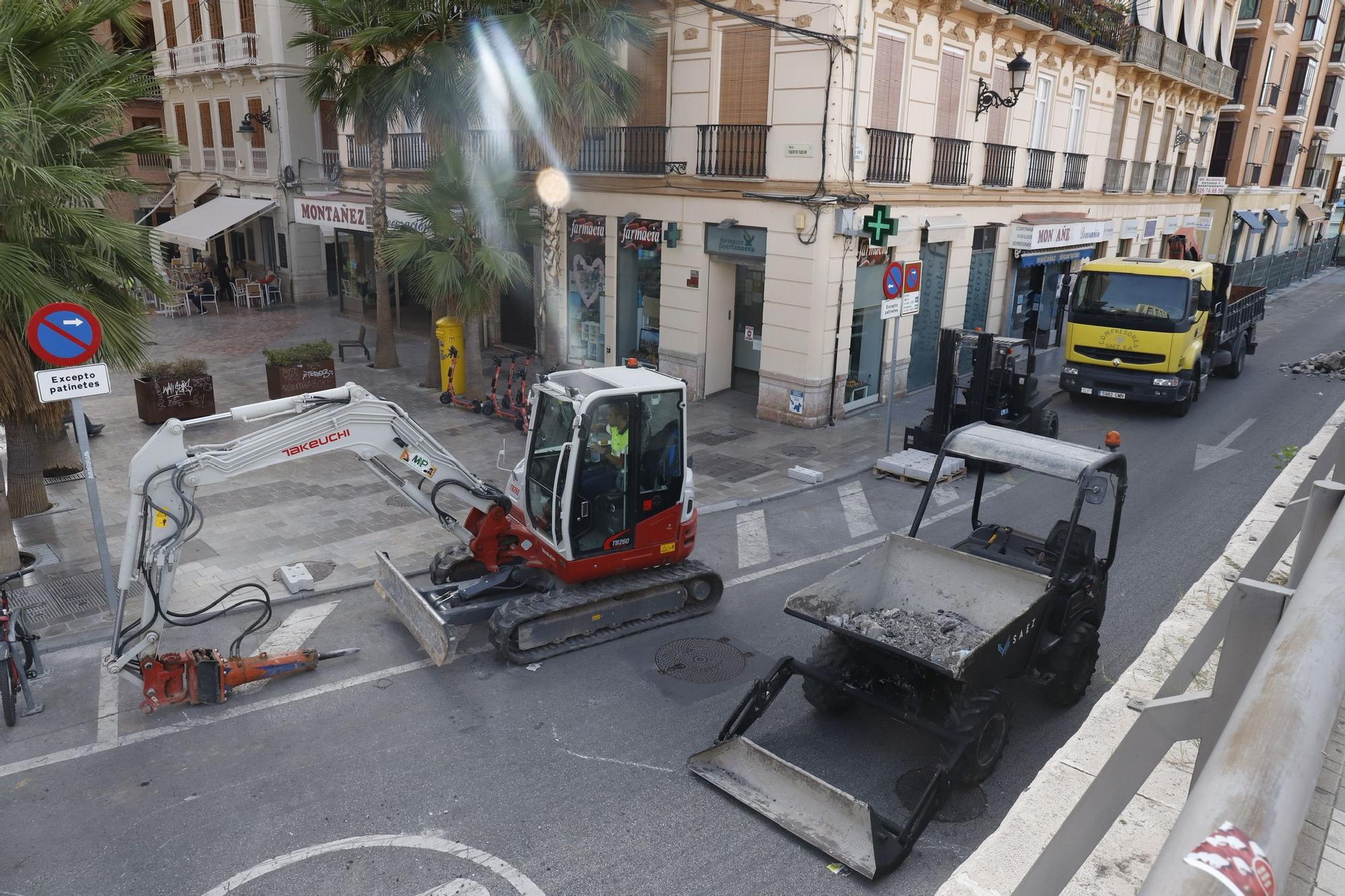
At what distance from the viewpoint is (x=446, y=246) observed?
51.9 ft

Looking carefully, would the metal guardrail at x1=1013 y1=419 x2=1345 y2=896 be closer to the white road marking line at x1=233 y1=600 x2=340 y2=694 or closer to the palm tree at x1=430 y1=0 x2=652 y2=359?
the white road marking line at x1=233 y1=600 x2=340 y2=694

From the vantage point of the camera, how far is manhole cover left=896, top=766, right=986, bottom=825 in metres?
5.98

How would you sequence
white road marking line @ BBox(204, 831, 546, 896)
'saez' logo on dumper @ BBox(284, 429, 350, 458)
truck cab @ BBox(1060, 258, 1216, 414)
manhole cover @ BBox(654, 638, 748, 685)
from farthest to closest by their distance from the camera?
truck cab @ BBox(1060, 258, 1216, 414) < manhole cover @ BBox(654, 638, 748, 685) < 'saez' logo on dumper @ BBox(284, 429, 350, 458) < white road marking line @ BBox(204, 831, 546, 896)

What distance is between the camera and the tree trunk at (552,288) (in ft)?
53.5

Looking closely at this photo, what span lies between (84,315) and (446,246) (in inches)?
338

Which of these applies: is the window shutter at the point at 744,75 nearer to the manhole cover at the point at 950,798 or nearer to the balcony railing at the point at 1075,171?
the balcony railing at the point at 1075,171

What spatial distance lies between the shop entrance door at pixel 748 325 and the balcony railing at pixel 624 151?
2.48 metres

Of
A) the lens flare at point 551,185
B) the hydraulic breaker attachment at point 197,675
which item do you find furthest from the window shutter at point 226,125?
the hydraulic breaker attachment at point 197,675

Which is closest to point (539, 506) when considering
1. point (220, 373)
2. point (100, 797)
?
point (100, 797)

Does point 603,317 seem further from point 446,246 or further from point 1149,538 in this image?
point 1149,538

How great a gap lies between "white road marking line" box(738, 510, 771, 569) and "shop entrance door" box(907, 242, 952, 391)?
24.7ft

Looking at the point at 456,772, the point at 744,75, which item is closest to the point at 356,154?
the point at 744,75

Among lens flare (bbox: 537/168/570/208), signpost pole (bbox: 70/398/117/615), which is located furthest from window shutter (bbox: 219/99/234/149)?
signpost pole (bbox: 70/398/117/615)

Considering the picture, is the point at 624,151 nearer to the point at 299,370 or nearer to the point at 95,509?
the point at 299,370
